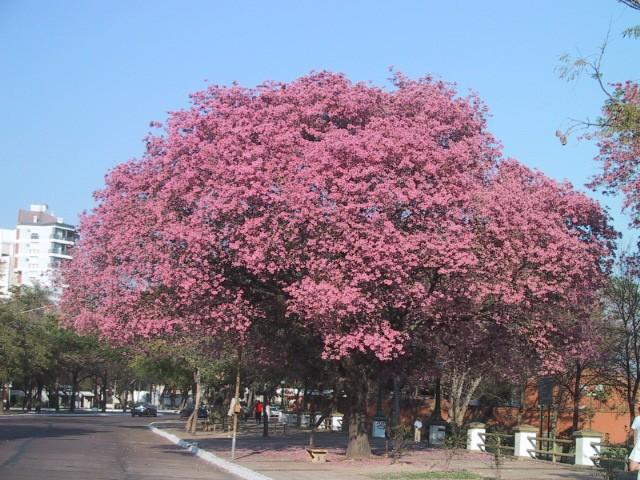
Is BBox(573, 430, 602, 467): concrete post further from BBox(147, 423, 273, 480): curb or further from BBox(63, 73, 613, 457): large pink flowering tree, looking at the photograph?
BBox(147, 423, 273, 480): curb

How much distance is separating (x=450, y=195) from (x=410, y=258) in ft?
6.99

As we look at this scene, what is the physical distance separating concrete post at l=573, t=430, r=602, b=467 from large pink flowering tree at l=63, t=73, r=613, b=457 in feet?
11.5

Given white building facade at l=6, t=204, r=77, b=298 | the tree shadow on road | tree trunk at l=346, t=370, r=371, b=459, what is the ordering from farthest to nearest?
white building facade at l=6, t=204, r=77, b=298
the tree shadow on road
tree trunk at l=346, t=370, r=371, b=459

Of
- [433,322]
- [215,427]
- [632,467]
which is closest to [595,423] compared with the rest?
[215,427]

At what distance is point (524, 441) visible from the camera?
1153 inches

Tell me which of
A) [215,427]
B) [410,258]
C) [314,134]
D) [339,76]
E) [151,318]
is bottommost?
[215,427]

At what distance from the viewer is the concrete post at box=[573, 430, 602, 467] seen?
25.7 meters

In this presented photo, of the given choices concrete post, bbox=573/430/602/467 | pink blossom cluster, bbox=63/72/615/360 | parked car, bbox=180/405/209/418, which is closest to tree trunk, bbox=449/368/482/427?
concrete post, bbox=573/430/602/467

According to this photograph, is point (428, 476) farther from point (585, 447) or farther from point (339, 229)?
point (585, 447)

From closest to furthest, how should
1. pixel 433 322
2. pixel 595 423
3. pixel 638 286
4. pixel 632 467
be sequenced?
pixel 632 467
pixel 433 322
pixel 638 286
pixel 595 423

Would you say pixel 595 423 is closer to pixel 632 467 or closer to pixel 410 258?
pixel 410 258

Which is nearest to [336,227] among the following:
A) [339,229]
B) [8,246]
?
[339,229]

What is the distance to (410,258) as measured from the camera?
2025 cm

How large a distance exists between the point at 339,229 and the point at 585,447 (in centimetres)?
1100
